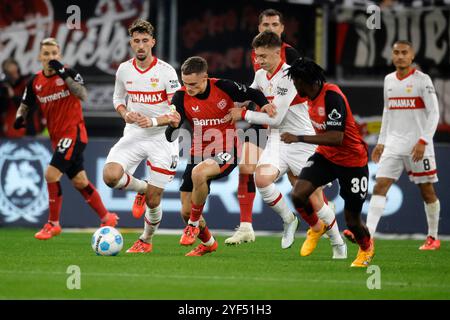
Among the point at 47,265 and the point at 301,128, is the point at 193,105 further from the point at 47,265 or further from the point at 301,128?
the point at 47,265

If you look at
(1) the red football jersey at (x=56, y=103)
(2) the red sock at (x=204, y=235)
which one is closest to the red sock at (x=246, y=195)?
(2) the red sock at (x=204, y=235)

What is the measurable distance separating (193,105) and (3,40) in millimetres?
9321

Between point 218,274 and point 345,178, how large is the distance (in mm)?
1521

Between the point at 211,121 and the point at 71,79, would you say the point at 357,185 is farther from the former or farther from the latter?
the point at 71,79

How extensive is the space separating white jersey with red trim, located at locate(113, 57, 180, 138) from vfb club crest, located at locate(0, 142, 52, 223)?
3.92 metres

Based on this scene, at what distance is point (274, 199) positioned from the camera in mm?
12211

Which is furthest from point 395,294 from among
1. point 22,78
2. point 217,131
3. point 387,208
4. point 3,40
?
point 3,40

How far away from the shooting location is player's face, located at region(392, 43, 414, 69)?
13.2 meters

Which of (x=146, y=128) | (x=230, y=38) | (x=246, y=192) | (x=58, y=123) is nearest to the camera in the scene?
(x=246, y=192)

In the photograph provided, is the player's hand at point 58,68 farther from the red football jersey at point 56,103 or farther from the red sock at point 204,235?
the red sock at point 204,235

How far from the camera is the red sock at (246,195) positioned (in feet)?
41.0

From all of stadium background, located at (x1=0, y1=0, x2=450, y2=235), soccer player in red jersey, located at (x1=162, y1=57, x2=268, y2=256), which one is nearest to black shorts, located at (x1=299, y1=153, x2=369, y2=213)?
soccer player in red jersey, located at (x1=162, y1=57, x2=268, y2=256)

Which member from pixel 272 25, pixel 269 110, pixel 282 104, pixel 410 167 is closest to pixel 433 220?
pixel 410 167

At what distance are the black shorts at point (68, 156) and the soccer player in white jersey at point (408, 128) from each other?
3708 mm
